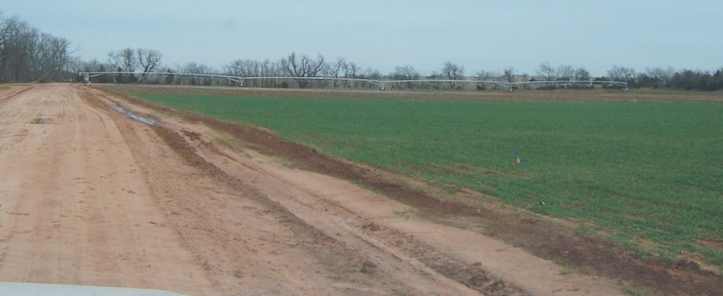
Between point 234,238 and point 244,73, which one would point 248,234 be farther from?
point 244,73

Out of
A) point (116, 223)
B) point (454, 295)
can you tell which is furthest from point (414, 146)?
point (454, 295)

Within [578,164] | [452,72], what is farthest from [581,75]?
[578,164]

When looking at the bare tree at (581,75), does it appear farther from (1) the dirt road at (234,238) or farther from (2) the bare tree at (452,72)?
(1) the dirt road at (234,238)

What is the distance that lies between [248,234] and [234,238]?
0.30m

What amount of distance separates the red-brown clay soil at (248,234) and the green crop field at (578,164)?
48.6 inches

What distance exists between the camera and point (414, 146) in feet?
62.8

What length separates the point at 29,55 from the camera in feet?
331

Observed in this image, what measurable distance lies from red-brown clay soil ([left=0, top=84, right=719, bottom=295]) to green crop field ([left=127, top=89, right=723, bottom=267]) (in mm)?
1235

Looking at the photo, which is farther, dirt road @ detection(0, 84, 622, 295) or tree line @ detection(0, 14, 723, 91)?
tree line @ detection(0, 14, 723, 91)

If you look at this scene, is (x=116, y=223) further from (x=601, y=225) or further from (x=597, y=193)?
(x=597, y=193)

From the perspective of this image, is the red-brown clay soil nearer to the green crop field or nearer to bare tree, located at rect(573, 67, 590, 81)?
the green crop field

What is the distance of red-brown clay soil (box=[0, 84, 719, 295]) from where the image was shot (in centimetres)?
654

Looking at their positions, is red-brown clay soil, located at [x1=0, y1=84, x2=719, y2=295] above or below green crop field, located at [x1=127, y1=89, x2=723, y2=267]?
above

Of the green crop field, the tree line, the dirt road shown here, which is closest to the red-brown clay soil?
the dirt road
